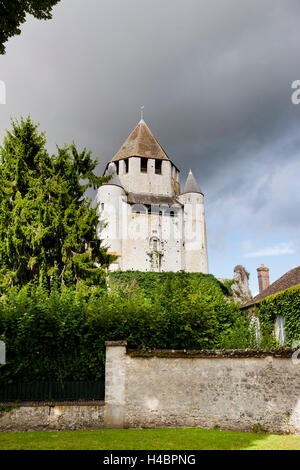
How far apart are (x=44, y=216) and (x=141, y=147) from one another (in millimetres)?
29280

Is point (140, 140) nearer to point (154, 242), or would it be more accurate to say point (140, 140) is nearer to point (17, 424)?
point (154, 242)

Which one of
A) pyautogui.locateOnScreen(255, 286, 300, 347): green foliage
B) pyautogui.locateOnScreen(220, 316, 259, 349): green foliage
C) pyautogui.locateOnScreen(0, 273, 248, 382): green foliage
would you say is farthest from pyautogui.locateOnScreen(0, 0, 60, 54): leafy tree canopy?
pyautogui.locateOnScreen(255, 286, 300, 347): green foliage

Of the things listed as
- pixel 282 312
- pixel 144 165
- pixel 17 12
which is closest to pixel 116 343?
pixel 17 12

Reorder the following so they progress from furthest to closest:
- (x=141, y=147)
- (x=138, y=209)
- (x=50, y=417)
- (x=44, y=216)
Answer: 1. (x=141, y=147)
2. (x=138, y=209)
3. (x=44, y=216)
4. (x=50, y=417)

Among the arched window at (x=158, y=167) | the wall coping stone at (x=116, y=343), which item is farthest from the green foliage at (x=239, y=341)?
the arched window at (x=158, y=167)

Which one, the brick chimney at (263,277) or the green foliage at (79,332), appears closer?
the green foliage at (79,332)

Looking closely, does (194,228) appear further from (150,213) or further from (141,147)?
(141,147)

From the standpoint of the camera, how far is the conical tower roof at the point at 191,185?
138 feet

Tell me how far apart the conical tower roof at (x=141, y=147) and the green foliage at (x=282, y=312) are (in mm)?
28283

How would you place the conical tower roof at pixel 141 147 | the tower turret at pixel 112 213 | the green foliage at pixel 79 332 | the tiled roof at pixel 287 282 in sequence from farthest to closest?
the conical tower roof at pixel 141 147, the tower turret at pixel 112 213, the tiled roof at pixel 287 282, the green foliage at pixel 79 332

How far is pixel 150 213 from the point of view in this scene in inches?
1566

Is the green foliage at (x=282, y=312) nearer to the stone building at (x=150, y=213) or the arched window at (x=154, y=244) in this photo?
Result: the stone building at (x=150, y=213)

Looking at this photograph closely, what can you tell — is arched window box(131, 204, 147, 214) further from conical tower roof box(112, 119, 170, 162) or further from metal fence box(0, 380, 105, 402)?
metal fence box(0, 380, 105, 402)
